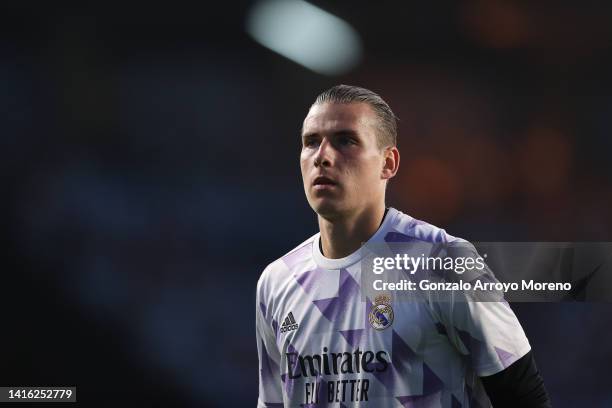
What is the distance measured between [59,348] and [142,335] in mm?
755

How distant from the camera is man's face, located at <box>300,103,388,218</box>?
3.37 m

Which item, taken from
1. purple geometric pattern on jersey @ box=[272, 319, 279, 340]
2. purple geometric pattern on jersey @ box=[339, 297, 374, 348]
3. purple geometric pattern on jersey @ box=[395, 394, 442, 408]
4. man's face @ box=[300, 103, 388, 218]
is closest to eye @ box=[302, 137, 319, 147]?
man's face @ box=[300, 103, 388, 218]

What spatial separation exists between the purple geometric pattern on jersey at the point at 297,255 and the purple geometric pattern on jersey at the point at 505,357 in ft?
3.71

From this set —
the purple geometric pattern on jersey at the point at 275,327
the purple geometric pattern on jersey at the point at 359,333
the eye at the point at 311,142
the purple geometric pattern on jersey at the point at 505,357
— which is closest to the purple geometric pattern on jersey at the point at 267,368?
the purple geometric pattern on jersey at the point at 275,327

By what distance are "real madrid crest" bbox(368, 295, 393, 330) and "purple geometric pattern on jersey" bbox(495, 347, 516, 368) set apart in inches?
19.0

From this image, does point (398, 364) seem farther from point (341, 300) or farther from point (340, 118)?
point (340, 118)

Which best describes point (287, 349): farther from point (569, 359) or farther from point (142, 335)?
point (569, 359)

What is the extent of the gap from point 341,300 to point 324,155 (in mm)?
691

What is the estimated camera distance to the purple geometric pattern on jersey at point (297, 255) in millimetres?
3787

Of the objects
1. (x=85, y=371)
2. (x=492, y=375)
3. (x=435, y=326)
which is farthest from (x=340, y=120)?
(x=85, y=371)

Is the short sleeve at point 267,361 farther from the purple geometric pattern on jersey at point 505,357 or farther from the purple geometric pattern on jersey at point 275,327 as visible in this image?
the purple geometric pattern on jersey at point 505,357

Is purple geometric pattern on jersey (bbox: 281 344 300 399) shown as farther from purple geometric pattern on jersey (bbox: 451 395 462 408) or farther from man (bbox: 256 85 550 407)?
purple geometric pattern on jersey (bbox: 451 395 462 408)

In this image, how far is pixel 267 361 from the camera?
379 centimetres

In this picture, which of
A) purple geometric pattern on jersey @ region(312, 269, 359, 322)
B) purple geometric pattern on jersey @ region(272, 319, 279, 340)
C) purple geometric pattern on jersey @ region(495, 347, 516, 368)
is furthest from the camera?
purple geometric pattern on jersey @ region(272, 319, 279, 340)
